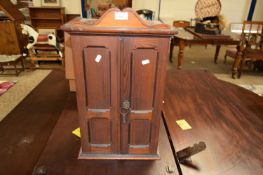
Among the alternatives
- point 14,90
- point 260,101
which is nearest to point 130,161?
point 260,101

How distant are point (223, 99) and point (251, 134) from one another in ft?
1.44

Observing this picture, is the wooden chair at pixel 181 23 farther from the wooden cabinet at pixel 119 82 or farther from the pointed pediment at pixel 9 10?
the wooden cabinet at pixel 119 82

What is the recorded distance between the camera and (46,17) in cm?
456

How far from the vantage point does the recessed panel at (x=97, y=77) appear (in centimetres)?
76

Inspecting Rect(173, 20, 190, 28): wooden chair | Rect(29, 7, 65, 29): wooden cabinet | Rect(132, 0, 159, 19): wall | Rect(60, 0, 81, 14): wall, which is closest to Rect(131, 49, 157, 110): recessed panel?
Rect(29, 7, 65, 29): wooden cabinet

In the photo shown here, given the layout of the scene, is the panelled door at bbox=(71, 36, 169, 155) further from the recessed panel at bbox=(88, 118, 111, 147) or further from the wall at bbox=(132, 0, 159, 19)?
the wall at bbox=(132, 0, 159, 19)

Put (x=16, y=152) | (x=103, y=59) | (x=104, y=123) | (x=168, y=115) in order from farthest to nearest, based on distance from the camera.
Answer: (x=168, y=115), (x=16, y=152), (x=104, y=123), (x=103, y=59)

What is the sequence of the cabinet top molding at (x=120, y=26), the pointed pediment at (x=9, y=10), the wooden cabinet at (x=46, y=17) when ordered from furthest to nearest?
the wooden cabinet at (x=46, y=17)
the pointed pediment at (x=9, y=10)
the cabinet top molding at (x=120, y=26)

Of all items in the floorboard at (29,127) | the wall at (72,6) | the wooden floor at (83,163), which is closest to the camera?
the wooden floor at (83,163)

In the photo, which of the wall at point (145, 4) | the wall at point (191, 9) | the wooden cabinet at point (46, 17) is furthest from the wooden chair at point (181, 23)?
the wooden cabinet at point (46, 17)

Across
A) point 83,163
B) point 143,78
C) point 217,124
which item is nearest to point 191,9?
point 217,124

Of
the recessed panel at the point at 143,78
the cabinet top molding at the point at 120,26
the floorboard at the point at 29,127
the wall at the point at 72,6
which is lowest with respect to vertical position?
the floorboard at the point at 29,127

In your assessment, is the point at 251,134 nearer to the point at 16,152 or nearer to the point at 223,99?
the point at 223,99

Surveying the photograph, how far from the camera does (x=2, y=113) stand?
230cm
